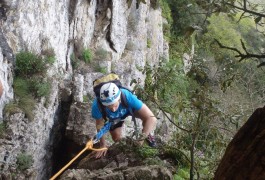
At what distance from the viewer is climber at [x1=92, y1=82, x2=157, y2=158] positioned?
534 cm

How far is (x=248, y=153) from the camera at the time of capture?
2035 mm

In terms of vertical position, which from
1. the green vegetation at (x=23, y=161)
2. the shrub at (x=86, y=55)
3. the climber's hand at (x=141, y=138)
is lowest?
the green vegetation at (x=23, y=161)

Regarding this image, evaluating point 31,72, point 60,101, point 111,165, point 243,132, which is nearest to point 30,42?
point 31,72

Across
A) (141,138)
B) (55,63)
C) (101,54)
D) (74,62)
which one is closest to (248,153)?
(141,138)

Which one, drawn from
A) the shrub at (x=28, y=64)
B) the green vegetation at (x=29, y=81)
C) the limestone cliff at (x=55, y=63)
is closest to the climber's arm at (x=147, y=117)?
the limestone cliff at (x=55, y=63)

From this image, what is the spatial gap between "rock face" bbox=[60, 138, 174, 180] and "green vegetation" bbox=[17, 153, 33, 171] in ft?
4.85

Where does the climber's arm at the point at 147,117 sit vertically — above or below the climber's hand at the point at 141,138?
above

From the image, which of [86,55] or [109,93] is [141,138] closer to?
[109,93]

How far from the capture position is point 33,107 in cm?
702

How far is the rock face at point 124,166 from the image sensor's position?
14.2 feet

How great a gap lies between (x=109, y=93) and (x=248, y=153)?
3.45 meters

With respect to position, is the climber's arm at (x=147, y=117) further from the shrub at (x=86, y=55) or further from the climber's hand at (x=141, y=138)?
the shrub at (x=86, y=55)

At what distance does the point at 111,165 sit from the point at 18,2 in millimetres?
4413

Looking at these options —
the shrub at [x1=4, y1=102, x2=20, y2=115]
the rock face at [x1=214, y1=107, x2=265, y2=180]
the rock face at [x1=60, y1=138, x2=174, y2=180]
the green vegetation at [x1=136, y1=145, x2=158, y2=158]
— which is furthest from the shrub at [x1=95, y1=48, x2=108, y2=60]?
the rock face at [x1=214, y1=107, x2=265, y2=180]
